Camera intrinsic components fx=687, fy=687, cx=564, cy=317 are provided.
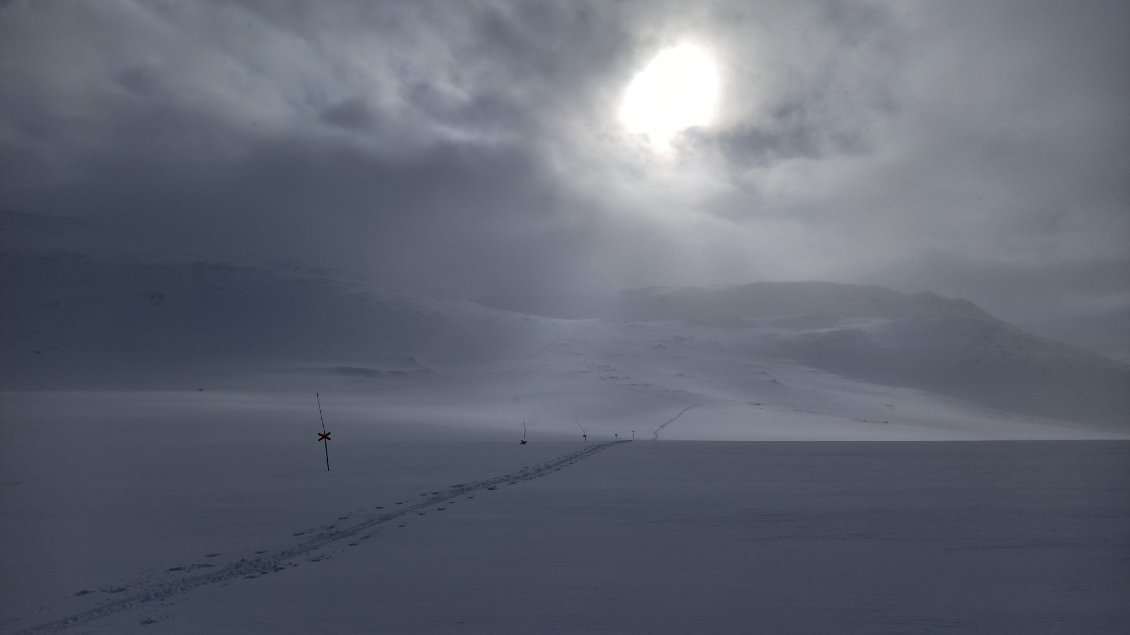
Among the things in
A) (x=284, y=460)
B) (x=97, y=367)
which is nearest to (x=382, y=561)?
(x=284, y=460)

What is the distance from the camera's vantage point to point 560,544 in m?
10.1

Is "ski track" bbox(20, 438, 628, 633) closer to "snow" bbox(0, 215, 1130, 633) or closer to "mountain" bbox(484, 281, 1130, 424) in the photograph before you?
"snow" bbox(0, 215, 1130, 633)

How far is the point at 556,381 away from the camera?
5334cm

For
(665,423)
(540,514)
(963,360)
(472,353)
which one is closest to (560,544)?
(540,514)

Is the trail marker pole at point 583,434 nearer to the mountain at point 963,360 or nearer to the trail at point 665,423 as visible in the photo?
the trail at point 665,423

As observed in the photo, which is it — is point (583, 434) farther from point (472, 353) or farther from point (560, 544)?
point (472, 353)

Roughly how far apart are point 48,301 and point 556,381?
56.5m

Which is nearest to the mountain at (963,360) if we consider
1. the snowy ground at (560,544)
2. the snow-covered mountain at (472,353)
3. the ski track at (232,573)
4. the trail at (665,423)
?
the snow-covered mountain at (472,353)

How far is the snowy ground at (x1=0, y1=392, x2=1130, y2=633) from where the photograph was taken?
7.16 m

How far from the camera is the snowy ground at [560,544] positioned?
23.5 ft

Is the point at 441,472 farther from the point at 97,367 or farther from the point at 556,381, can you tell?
the point at 97,367

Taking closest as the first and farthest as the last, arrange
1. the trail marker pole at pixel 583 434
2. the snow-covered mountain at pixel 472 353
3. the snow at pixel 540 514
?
the snow at pixel 540 514 < the trail marker pole at pixel 583 434 < the snow-covered mountain at pixel 472 353

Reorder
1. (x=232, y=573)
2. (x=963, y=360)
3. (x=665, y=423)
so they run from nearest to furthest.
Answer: (x=232, y=573) → (x=665, y=423) → (x=963, y=360)

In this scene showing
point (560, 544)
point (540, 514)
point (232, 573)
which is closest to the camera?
point (232, 573)
